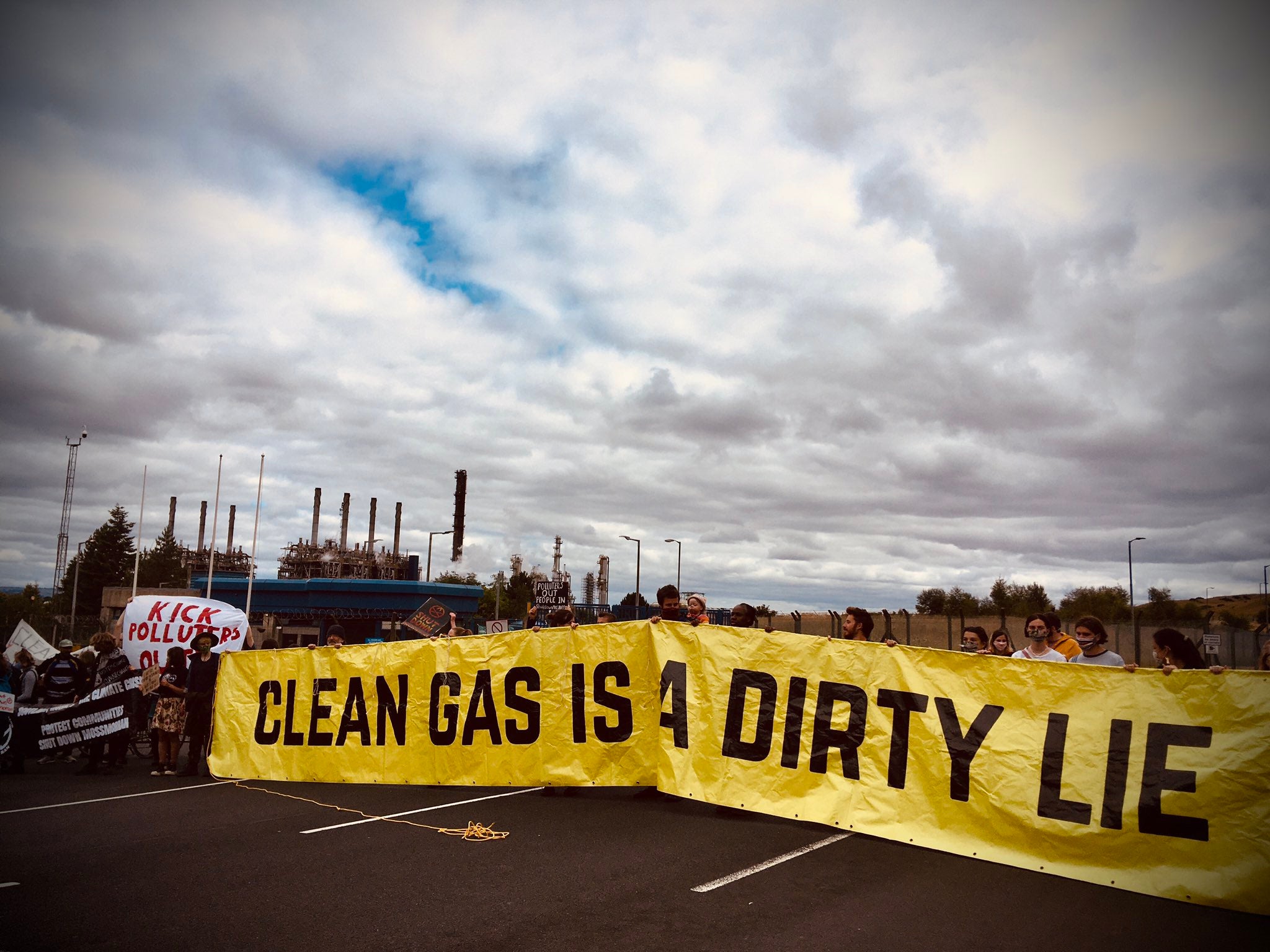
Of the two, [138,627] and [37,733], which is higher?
[138,627]

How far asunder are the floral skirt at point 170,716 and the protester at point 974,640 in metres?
10.5

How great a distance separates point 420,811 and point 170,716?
501 cm

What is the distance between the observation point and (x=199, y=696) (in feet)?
38.8

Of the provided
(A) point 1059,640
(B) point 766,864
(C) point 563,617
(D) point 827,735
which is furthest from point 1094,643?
(C) point 563,617

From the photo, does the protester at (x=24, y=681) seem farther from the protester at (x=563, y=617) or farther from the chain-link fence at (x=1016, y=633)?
the chain-link fence at (x=1016, y=633)

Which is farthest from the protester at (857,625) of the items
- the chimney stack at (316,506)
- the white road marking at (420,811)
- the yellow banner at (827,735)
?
the chimney stack at (316,506)

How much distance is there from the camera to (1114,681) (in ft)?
23.2

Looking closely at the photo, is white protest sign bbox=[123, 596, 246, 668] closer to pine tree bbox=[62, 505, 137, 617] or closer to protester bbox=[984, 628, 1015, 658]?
protester bbox=[984, 628, 1015, 658]

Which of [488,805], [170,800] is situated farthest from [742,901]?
[170,800]

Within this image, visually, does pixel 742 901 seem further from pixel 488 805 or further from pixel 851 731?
pixel 488 805

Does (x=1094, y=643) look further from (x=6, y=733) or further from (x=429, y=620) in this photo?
(x=429, y=620)

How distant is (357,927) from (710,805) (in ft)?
15.8

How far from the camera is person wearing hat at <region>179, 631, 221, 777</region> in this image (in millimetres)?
11820

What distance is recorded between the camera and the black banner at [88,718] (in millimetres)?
12820
